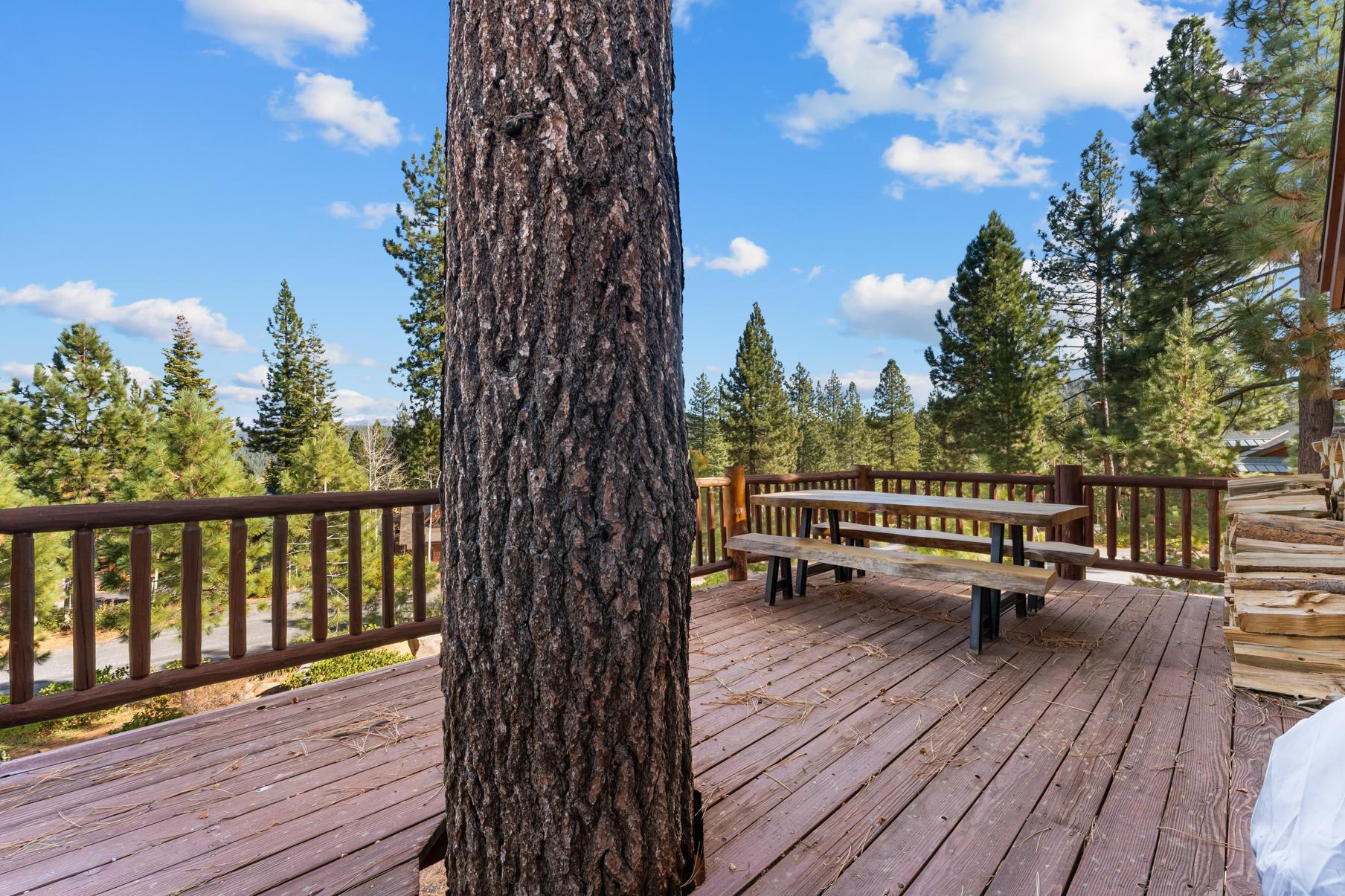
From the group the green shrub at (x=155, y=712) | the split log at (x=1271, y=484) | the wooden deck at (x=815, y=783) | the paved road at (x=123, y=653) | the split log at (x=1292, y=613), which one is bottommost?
the paved road at (x=123, y=653)

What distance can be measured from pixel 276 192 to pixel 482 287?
49845mm

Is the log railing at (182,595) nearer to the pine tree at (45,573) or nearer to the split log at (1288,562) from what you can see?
the split log at (1288,562)

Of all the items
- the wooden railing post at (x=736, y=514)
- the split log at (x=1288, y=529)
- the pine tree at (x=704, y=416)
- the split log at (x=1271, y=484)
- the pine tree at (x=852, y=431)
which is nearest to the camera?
the split log at (x=1288, y=529)

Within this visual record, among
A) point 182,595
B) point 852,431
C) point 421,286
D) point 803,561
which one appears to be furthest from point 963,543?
point 852,431

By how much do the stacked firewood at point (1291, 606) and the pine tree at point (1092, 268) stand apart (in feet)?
43.5

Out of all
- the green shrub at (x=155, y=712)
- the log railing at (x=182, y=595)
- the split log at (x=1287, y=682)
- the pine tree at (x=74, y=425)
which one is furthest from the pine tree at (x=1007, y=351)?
the pine tree at (x=74, y=425)

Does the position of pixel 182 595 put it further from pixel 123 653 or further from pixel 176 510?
pixel 123 653

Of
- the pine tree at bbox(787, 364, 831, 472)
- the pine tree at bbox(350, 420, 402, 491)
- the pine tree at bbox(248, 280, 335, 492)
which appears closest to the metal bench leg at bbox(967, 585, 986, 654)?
the pine tree at bbox(350, 420, 402, 491)

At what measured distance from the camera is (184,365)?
78.1ft

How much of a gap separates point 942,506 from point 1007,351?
15.8 m

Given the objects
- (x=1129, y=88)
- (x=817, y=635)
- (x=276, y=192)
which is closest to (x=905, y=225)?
(x=1129, y=88)

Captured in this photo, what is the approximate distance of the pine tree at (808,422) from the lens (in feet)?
105

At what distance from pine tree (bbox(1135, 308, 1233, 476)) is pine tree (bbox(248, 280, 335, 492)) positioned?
90.7ft

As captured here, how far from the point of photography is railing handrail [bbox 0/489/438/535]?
2.03 metres
